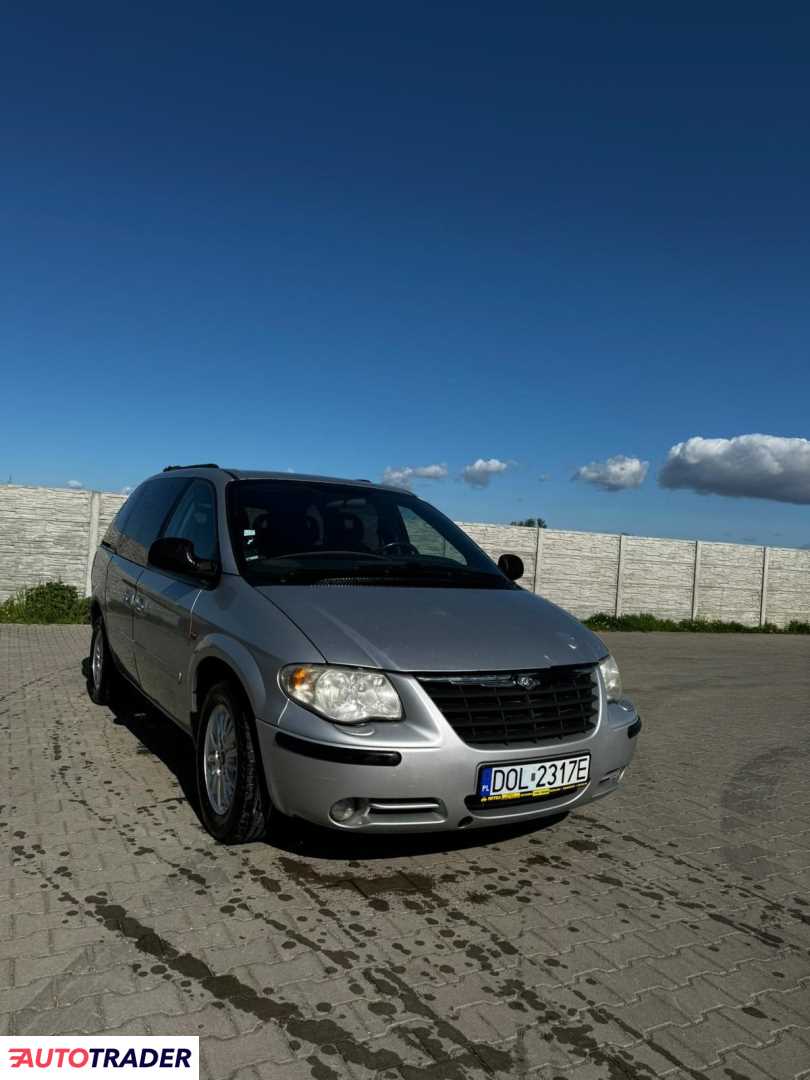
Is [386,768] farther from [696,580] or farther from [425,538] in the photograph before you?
[696,580]

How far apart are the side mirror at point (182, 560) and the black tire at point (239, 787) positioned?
61 cm

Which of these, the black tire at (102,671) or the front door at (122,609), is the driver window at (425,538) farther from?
the black tire at (102,671)

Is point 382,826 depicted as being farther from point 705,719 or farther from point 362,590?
point 705,719

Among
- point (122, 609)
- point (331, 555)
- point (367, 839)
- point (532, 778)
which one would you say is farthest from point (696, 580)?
point (532, 778)

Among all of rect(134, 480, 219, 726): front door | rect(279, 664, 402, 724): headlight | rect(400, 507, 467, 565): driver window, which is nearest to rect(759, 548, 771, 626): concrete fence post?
rect(400, 507, 467, 565): driver window

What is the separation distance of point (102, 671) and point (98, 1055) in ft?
14.6

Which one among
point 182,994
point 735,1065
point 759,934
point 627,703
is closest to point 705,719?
point 627,703

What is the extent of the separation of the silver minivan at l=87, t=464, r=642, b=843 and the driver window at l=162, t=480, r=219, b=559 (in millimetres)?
22

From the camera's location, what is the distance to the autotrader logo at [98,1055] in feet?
7.37

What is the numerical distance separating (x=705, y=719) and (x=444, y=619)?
5314mm

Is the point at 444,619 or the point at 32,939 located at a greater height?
the point at 444,619

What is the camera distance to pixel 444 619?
3588 mm

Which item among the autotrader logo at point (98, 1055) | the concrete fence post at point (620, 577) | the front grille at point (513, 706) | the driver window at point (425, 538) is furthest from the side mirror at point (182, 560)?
the concrete fence post at point (620, 577)

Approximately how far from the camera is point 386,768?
305 cm
